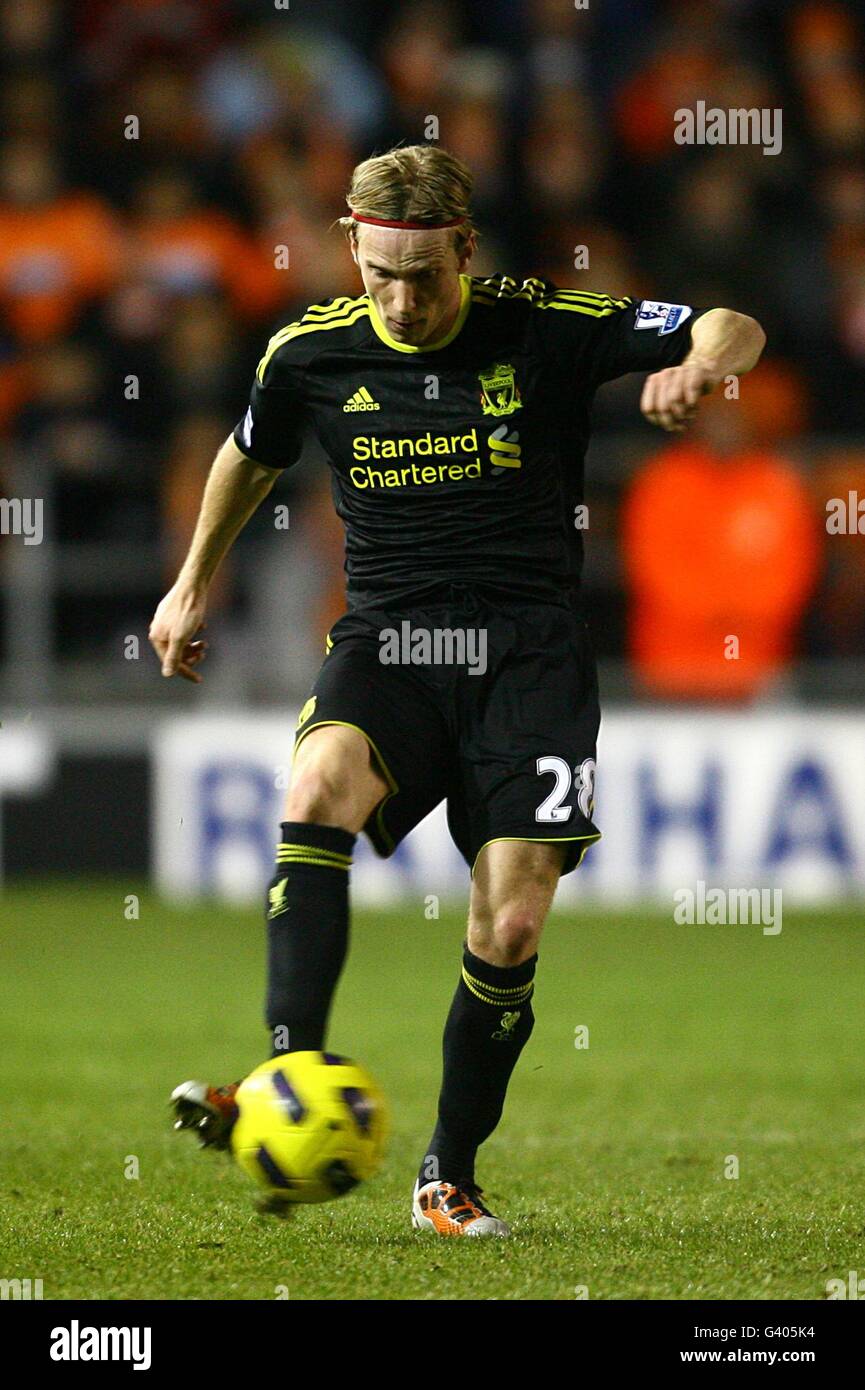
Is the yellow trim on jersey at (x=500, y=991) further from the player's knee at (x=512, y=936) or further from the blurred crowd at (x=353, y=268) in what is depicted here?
the blurred crowd at (x=353, y=268)

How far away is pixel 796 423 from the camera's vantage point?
12320mm

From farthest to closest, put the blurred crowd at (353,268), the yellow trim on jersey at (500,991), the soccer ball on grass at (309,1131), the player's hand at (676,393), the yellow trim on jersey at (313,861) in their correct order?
the blurred crowd at (353,268)
the yellow trim on jersey at (500,991)
the yellow trim on jersey at (313,861)
the player's hand at (676,393)
the soccer ball on grass at (309,1131)

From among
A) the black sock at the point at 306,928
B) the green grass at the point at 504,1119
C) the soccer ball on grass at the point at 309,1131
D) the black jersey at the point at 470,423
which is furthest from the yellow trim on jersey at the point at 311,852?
the green grass at the point at 504,1119

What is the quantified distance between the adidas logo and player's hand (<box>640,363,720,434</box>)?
0.68m

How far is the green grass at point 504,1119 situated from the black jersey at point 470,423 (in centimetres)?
139

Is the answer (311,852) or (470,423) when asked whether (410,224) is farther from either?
(311,852)

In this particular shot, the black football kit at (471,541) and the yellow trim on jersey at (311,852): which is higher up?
the black football kit at (471,541)

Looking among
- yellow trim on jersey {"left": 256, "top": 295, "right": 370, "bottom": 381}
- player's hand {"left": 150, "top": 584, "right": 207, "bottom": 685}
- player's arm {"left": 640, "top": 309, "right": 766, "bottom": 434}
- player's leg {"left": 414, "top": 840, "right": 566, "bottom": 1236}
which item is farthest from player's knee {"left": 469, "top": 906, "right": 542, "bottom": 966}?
yellow trim on jersey {"left": 256, "top": 295, "right": 370, "bottom": 381}

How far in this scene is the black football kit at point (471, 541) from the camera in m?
4.71

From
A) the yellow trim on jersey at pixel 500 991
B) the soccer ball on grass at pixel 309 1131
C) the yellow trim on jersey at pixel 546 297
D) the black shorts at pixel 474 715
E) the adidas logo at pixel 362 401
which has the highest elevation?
the yellow trim on jersey at pixel 546 297

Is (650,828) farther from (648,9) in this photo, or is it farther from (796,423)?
(648,9)

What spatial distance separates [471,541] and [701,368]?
67 centimetres
